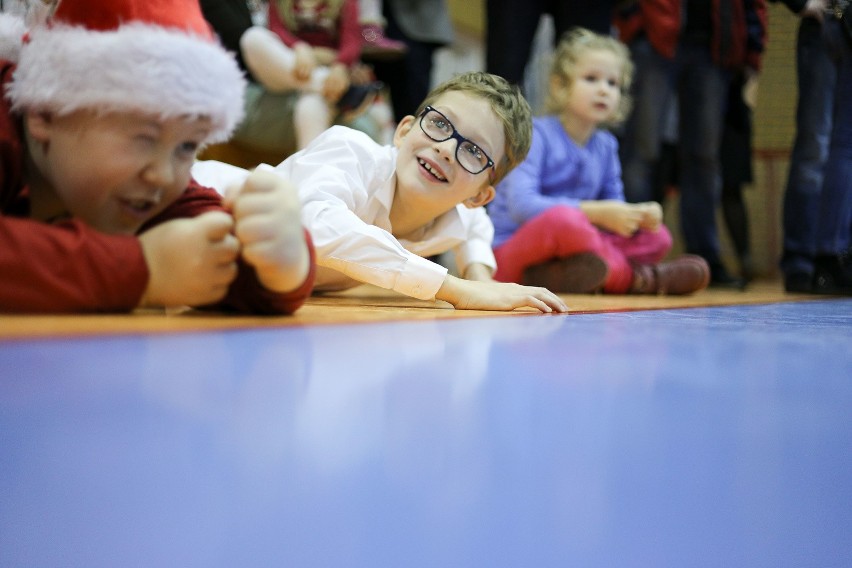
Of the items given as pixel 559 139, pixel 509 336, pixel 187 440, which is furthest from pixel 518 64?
pixel 187 440

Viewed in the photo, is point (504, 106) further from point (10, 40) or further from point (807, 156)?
point (807, 156)

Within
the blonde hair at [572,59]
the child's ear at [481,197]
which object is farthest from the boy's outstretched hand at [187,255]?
the blonde hair at [572,59]

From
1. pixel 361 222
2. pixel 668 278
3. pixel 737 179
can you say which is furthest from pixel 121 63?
pixel 737 179

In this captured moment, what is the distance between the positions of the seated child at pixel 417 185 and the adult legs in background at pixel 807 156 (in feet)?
6.22

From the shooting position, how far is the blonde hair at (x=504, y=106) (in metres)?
1.84

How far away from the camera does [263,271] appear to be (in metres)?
1.06

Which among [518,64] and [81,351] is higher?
[518,64]

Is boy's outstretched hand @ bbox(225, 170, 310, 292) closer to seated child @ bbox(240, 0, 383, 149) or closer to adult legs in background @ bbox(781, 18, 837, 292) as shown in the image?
seated child @ bbox(240, 0, 383, 149)

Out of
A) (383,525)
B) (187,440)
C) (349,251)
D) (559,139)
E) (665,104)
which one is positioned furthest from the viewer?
(665,104)

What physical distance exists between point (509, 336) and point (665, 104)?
2700 millimetres

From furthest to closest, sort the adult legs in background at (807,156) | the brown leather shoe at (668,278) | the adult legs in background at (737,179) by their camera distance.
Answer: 1. the adult legs in background at (737,179)
2. the adult legs in background at (807,156)
3. the brown leather shoe at (668,278)

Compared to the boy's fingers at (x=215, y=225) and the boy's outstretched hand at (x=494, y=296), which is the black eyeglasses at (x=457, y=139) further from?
the boy's fingers at (x=215, y=225)

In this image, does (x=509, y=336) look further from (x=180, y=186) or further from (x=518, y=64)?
(x=518, y=64)

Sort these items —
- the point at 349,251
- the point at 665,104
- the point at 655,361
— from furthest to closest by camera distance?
the point at 665,104 → the point at 349,251 → the point at 655,361
